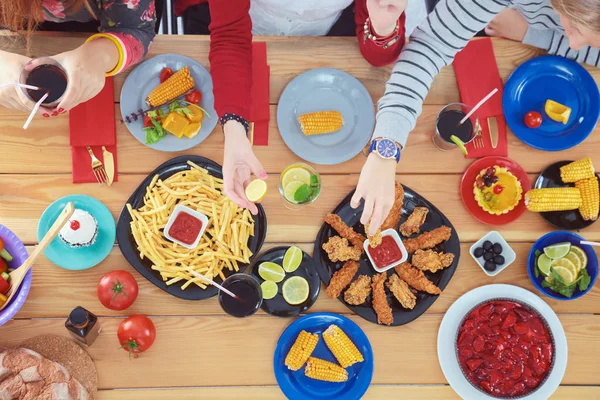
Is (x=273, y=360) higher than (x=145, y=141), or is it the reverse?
(x=145, y=141)

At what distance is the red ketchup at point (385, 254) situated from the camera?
226 centimetres

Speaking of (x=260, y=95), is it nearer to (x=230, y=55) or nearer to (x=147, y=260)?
(x=230, y=55)

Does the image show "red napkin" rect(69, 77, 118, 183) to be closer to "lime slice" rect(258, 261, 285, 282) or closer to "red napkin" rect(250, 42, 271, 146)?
"red napkin" rect(250, 42, 271, 146)

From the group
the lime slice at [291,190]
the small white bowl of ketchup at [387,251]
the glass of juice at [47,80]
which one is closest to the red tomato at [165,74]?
the glass of juice at [47,80]

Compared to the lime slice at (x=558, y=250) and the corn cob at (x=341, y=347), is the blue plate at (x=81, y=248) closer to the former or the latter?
the corn cob at (x=341, y=347)

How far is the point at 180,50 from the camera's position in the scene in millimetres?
2410

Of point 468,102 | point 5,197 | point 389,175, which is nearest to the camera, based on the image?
point 389,175

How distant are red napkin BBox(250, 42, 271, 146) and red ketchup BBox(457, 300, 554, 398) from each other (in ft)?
4.29

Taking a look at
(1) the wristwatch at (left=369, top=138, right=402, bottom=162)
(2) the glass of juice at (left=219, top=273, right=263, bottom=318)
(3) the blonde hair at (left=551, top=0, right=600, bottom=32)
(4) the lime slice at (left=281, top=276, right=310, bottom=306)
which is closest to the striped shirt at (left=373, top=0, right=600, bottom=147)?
(1) the wristwatch at (left=369, top=138, right=402, bottom=162)

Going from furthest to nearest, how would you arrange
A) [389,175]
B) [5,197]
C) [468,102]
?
[468,102], [5,197], [389,175]

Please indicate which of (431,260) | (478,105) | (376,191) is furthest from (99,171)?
(478,105)

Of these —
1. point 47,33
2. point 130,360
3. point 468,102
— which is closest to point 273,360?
point 130,360

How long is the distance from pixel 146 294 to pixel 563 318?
6.48 feet

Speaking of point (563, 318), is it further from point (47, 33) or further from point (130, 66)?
point (47, 33)
